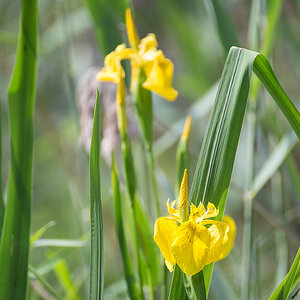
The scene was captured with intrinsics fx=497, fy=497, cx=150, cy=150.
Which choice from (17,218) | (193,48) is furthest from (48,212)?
(17,218)

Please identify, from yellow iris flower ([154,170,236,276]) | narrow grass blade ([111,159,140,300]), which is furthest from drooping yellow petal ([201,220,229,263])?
narrow grass blade ([111,159,140,300])

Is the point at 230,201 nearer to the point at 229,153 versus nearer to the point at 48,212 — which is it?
the point at 48,212

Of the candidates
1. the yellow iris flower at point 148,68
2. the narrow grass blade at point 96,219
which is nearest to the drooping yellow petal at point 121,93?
the yellow iris flower at point 148,68

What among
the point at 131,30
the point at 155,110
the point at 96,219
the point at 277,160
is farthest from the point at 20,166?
the point at 155,110

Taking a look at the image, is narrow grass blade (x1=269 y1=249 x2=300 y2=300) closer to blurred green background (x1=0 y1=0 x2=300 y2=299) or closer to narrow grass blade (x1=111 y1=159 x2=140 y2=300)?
narrow grass blade (x1=111 y1=159 x2=140 y2=300)

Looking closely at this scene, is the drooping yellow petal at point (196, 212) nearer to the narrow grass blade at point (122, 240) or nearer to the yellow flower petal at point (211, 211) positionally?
the yellow flower petal at point (211, 211)

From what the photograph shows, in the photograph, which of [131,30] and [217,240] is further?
[131,30]

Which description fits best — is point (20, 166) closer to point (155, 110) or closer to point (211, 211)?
point (211, 211)
